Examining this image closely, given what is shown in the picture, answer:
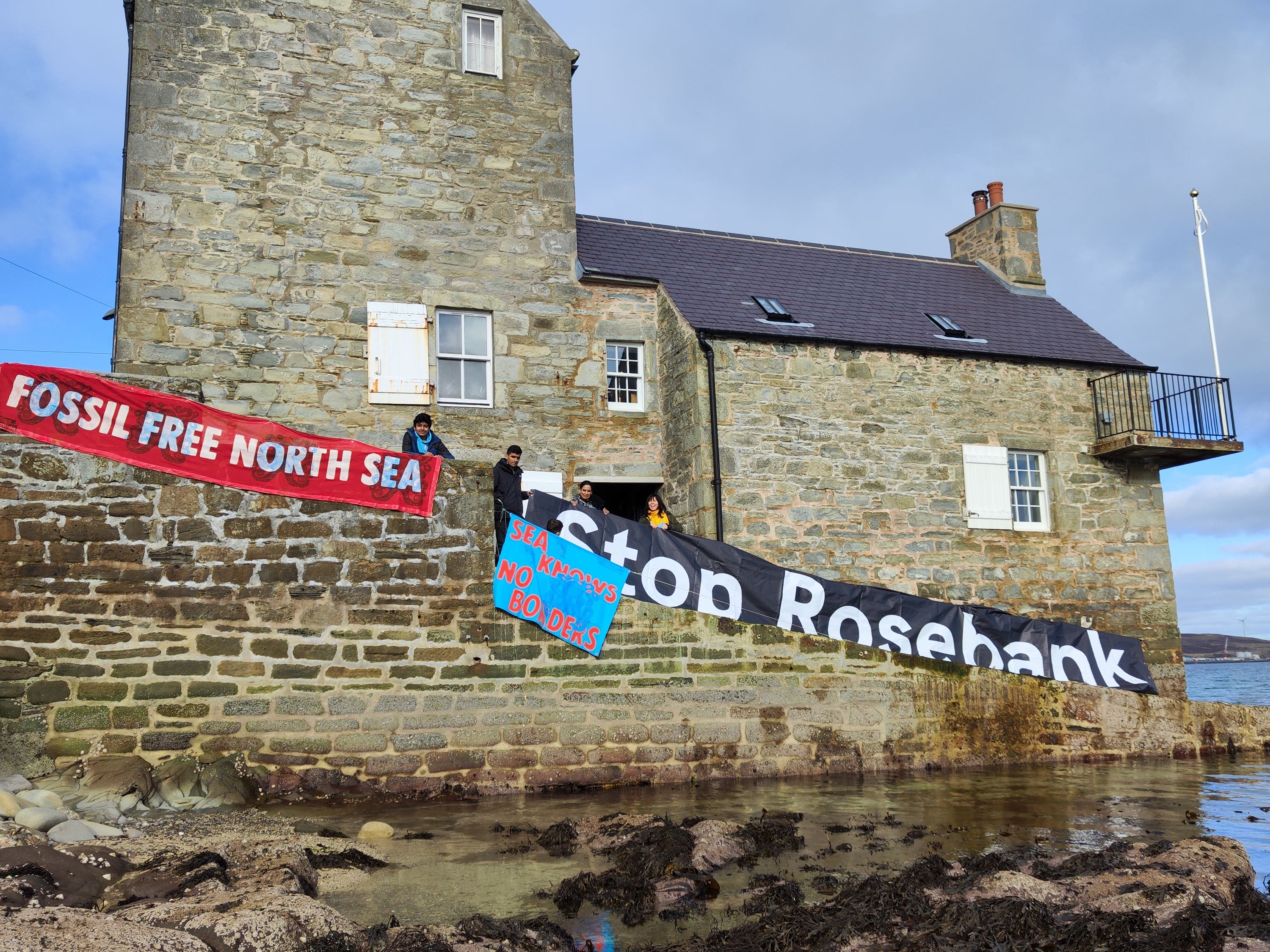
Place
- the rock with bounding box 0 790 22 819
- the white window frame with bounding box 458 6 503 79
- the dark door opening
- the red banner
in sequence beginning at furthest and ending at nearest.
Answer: the dark door opening
the white window frame with bounding box 458 6 503 79
the red banner
the rock with bounding box 0 790 22 819

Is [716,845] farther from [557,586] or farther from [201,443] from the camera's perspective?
[201,443]

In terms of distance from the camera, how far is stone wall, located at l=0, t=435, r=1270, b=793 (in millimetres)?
8430

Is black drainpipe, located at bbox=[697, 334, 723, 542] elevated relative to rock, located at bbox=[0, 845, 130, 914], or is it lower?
elevated

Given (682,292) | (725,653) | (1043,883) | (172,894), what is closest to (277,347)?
(682,292)

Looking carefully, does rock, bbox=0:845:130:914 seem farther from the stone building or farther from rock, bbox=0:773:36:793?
the stone building

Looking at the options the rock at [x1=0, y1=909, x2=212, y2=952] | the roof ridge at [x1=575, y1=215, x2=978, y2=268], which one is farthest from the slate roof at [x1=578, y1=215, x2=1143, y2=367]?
the rock at [x1=0, y1=909, x2=212, y2=952]

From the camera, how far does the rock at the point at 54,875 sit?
449 centimetres

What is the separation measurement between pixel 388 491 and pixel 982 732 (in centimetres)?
711

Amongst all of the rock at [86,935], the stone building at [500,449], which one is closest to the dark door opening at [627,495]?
the stone building at [500,449]

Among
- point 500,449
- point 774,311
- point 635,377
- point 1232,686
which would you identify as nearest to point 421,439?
point 500,449

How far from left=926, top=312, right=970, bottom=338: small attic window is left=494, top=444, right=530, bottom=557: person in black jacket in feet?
29.0

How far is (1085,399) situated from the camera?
16344mm

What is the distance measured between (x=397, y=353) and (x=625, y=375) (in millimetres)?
3313

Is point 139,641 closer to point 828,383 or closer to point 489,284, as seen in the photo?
point 489,284
